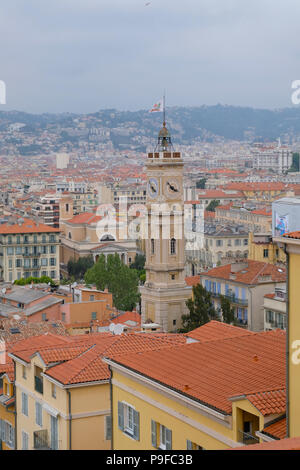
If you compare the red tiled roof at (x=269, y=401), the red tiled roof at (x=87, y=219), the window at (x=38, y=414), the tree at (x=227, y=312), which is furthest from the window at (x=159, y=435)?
the red tiled roof at (x=87, y=219)

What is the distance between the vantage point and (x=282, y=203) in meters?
5.94

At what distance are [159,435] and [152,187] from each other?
16985 millimetres

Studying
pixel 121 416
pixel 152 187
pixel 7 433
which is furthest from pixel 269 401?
pixel 152 187

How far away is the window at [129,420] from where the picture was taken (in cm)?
786

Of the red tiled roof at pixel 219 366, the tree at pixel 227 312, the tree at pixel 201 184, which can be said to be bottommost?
the tree at pixel 227 312

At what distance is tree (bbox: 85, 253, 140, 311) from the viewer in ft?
100

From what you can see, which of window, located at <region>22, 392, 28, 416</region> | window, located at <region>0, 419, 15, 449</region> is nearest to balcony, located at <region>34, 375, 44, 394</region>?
window, located at <region>22, 392, 28, 416</region>

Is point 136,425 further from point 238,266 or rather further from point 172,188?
point 238,266

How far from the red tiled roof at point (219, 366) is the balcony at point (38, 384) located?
69.2 inches

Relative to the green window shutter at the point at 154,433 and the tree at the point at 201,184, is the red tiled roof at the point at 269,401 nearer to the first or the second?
the green window shutter at the point at 154,433

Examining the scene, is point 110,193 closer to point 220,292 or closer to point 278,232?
point 220,292

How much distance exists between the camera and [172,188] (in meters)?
24.0
